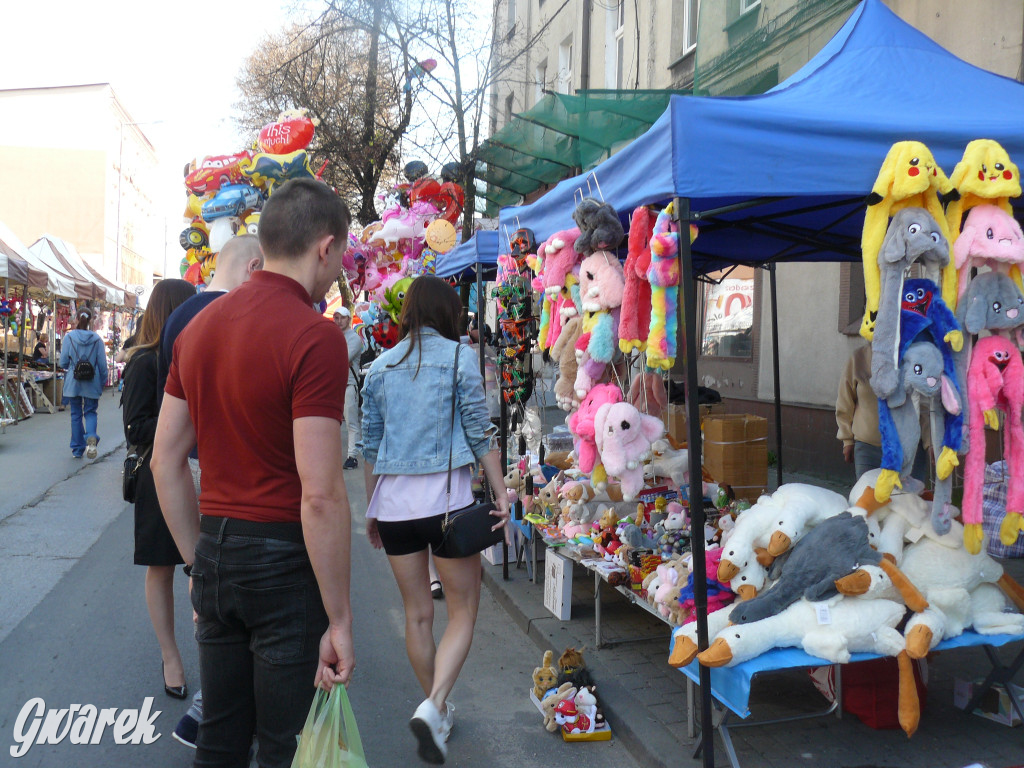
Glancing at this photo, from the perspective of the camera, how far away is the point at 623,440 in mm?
3709

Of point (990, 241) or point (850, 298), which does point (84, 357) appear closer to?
point (850, 298)

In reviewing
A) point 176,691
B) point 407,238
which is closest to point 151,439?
point 176,691

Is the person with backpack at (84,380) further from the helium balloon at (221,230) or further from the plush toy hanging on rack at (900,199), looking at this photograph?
the plush toy hanging on rack at (900,199)

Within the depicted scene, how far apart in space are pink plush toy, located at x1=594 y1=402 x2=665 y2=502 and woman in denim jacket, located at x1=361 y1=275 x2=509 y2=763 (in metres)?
0.64

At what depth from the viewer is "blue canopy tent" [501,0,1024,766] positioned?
111 inches

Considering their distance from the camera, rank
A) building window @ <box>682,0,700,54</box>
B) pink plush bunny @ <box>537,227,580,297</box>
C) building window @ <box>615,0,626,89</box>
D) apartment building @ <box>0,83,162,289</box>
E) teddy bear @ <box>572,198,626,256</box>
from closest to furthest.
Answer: teddy bear @ <box>572,198,626,256</box> → pink plush bunny @ <box>537,227,580,297</box> → building window @ <box>682,0,700,54</box> → building window @ <box>615,0,626,89</box> → apartment building @ <box>0,83,162,289</box>

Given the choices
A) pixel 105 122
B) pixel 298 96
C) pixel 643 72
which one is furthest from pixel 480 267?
pixel 105 122

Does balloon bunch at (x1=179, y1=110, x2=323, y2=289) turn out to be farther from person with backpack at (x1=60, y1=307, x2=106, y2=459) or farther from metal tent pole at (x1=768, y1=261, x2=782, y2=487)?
person with backpack at (x1=60, y1=307, x2=106, y2=459)

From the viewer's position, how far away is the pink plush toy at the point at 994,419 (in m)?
2.85

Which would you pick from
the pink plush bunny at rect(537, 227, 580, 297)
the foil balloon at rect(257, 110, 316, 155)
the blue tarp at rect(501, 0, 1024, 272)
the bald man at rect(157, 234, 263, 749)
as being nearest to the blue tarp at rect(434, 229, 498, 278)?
the foil balloon at rect(257, 110, 316, 155)

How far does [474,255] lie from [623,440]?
11.2 ft

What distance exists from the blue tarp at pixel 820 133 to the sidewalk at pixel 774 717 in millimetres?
2163

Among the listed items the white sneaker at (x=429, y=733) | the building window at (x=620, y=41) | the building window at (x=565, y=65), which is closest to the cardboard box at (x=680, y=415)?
the white sneaker at (x=429, y=733)

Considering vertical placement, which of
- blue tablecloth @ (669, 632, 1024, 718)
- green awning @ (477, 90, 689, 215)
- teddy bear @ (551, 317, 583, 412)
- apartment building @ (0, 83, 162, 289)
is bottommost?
blue tablecloth @ (669, 632, 1024, 718)
